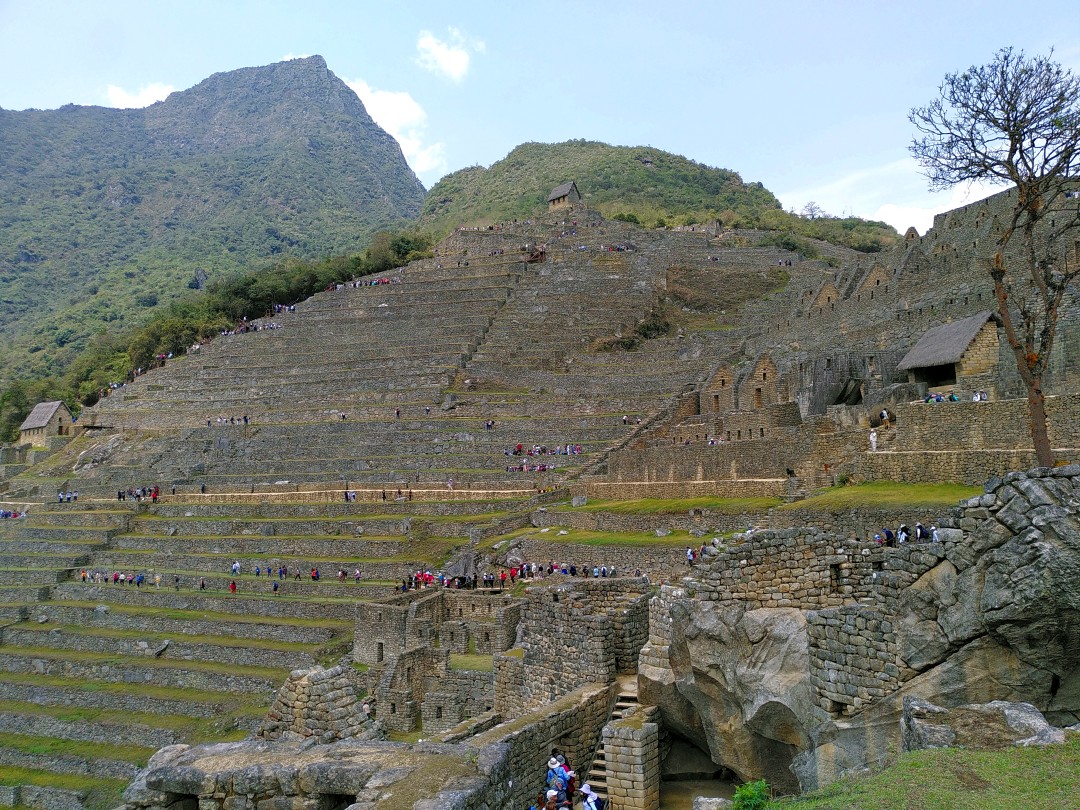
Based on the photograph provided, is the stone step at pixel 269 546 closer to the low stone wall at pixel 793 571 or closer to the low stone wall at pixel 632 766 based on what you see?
the low stone wall at pixel 632 766

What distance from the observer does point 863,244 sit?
77.0 meters

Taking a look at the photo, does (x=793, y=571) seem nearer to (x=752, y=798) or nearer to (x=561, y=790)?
(x=752, y=798)

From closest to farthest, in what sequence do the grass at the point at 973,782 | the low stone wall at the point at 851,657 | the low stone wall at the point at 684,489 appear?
the grass at the point at 973,782 → the low stone wall at the point at 851,657 → the low stone wall at the point at 684,489

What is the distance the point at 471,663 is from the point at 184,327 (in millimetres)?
54666

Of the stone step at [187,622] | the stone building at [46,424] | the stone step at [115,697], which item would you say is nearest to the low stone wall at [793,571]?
the stone step at [115,697]

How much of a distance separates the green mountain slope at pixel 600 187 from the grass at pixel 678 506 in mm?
61213

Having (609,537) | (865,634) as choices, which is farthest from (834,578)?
(609,537)

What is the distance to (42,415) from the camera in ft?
197

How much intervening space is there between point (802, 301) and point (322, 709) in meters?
41.1

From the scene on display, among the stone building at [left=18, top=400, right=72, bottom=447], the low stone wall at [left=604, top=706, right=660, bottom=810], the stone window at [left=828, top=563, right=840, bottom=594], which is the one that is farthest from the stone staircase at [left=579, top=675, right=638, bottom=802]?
the stone building at [left=18, top=400, right=72, bottom=447]

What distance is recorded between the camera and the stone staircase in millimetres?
8086

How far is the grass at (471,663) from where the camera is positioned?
2095cm

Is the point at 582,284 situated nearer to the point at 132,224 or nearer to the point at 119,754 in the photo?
the point at 119,754

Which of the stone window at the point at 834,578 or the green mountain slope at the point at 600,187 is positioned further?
the green mountain slope at the point at 600,187
